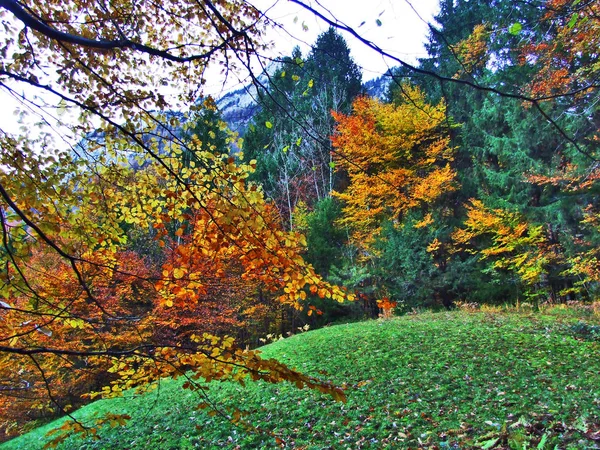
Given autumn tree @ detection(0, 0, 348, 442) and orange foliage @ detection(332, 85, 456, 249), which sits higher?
orange foliage @ detection(332, 85, 456, 249)

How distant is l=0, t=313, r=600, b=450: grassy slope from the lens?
3.12 m

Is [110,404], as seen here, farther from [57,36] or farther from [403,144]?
[403,144]

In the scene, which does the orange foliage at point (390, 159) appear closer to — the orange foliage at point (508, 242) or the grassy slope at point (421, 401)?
the orange foliage at point (508, 242)

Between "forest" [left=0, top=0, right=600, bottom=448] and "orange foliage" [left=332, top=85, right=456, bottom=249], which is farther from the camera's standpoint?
"orange foliage" [left=332, top=85, right=456, bottom=249]

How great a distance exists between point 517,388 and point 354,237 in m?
9.41

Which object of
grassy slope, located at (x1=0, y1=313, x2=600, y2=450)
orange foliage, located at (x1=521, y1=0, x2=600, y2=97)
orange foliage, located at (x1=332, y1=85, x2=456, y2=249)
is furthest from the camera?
orange foliage, located at (x1=332, y1=85, x2=456, y2=249)

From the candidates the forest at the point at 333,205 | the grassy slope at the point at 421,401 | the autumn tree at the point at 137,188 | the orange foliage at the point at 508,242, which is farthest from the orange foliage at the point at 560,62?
the autumn tree at the point at 137,188

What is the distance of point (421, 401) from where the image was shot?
12.9 feet

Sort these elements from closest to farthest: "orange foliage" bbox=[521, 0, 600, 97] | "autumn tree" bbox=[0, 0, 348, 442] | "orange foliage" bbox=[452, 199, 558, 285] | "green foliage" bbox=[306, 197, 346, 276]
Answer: "autumn tree" bbox=[0, 0, 348, 442] → "orange foliage" bbox=[521, 0, 600, 97] → "orange foliage" bbox=[452, 199, 558, 285] → "green foliage" bbox=[306, 197, 346, 276]

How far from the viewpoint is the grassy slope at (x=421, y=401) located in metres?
3.12

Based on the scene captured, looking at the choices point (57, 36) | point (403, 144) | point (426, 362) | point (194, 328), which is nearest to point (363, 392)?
point (426, 362)

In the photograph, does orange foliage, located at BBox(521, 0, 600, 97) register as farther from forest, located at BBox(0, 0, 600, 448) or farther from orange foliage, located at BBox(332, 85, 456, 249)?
orange foliage, located at BBox(332, 85, 456, 249)

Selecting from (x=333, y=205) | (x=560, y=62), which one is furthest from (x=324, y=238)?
(x=560, y=62)

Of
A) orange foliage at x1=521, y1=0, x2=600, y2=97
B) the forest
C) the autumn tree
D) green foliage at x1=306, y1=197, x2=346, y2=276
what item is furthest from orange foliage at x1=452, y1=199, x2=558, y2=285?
the autumn tree
